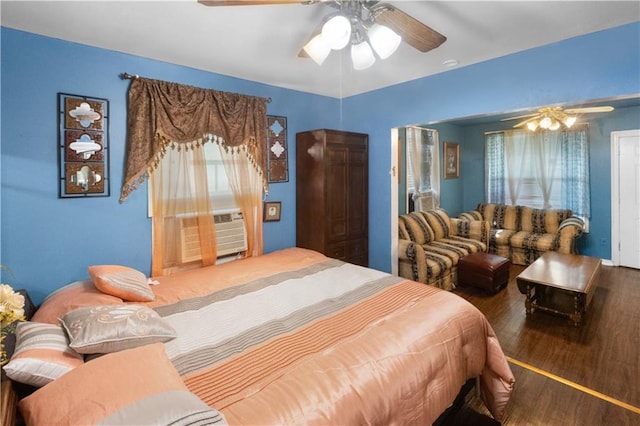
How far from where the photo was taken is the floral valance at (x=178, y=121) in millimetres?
2529

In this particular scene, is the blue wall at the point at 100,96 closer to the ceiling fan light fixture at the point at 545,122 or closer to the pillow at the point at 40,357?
the pillow at the point at 40,357

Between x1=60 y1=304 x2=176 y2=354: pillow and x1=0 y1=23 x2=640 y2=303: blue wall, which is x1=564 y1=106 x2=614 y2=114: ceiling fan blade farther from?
x1=60 y1=304 x2=176 y2=354: pillow

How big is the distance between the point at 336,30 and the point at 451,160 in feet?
17.6

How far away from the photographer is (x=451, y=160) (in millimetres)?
6152

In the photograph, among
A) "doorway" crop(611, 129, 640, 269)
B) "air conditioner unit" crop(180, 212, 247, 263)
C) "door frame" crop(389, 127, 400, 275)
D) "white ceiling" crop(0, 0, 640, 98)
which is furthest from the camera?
"doorway" crop(611, 129, 640, 269)

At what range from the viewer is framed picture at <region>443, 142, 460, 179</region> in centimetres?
598

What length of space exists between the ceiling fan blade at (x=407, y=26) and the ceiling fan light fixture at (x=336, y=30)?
0.67 ft

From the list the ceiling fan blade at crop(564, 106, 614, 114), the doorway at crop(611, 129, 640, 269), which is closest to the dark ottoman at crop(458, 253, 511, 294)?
the ceiling fan blade at crop(564, 106, 614, 114)

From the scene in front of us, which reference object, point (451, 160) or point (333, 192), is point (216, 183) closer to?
point (333, 192)

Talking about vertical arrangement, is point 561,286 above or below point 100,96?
below

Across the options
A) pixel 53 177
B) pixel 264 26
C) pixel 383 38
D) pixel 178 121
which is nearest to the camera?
pixel 383 38

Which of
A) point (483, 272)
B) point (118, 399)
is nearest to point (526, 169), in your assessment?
point (483, 272)

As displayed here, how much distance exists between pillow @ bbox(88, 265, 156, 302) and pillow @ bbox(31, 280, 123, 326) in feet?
0.13

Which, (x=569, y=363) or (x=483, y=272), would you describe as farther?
(x=483, y=272)
